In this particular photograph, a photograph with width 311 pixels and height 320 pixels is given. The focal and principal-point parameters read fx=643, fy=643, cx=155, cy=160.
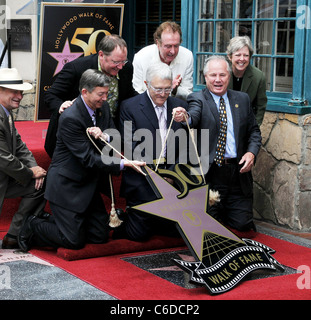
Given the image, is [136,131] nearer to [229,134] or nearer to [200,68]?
[229,134]

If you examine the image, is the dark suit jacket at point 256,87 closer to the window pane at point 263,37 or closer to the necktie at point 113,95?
the window pane at point 263,37

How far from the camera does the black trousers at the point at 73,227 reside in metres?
5.35

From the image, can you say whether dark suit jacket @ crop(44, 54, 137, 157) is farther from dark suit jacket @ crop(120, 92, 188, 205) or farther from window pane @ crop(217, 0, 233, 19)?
window pane @ crop(217, 0, 233, 19)

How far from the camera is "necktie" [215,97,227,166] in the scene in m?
5.73

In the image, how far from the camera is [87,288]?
455 centimetres

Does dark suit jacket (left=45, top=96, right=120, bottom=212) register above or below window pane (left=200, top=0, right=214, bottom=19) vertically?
below

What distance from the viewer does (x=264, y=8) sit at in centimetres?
659

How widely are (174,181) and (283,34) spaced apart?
1999mm

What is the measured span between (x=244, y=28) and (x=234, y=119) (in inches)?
61.1

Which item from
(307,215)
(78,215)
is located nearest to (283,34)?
(307,215)

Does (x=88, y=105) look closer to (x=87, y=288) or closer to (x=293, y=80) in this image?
(x=87, y=288)

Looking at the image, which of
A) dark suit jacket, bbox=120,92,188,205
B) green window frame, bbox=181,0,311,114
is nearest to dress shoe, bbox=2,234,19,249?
dark suit jacket, bbox=120,92,188,205

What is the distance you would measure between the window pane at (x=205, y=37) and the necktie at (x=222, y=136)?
1.76 m

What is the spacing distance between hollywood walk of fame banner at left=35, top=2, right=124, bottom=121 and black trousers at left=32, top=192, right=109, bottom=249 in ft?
5.54
